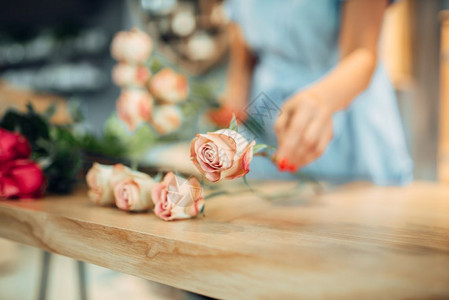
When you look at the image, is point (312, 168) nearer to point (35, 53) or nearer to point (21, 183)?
point (21, 183)

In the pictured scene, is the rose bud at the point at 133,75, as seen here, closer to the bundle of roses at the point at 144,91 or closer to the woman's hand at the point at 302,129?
the bundle of roses at the point at 144,91

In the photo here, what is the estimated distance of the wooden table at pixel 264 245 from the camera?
10.8 inches

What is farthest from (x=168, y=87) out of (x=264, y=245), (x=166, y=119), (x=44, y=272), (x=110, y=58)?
(x=110, y=58)

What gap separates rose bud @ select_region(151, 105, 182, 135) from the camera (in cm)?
93

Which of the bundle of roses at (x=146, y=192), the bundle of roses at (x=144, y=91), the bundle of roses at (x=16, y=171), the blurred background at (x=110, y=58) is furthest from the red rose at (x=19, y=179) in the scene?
the bundle of roses at (x=144, y=91)

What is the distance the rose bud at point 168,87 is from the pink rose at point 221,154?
55cm

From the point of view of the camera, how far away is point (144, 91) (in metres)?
0.97

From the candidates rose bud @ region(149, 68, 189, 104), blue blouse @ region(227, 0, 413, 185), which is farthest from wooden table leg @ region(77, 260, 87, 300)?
blue blouse @ region(227, 0, 413, 185)

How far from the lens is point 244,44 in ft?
4.36

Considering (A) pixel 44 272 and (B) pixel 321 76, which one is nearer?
(A) pixel 44 272

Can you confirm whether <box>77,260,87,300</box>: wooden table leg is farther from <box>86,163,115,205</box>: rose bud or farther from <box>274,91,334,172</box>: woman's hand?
<box>274,91,334,172</box>: woman's hand

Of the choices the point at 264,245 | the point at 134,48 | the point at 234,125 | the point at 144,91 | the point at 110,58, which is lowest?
the point at 264,245

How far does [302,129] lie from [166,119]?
1.40 feet

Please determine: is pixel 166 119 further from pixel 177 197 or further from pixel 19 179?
pixel 177 197
